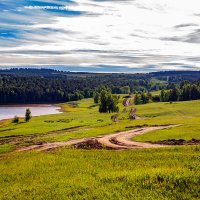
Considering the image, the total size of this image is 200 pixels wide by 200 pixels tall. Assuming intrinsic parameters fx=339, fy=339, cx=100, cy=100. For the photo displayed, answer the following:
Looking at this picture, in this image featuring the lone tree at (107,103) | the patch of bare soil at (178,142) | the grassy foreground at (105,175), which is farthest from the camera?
the lone tree at (107,103)

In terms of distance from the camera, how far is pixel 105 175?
28891 millimetres

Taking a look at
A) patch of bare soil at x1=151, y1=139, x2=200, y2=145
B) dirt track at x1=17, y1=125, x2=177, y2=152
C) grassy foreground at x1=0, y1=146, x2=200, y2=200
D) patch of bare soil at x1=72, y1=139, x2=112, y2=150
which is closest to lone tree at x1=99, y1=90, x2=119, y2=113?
dirt track at x1=17, y1=125, x2=177, y2=152

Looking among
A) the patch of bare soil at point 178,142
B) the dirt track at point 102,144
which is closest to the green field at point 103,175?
the dirt track at point 102,144

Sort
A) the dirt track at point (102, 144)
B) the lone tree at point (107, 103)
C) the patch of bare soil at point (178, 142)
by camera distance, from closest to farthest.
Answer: the dirt track at point (102, 144)
the patch of bare soil at point (178, 142)
the lone tree at point (107, 103)

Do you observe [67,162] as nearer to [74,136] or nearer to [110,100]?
[74,136]

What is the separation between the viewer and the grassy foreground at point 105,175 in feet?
80.6

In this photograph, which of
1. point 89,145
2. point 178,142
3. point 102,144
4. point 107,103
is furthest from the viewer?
point 107,103

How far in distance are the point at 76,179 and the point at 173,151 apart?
516 inches

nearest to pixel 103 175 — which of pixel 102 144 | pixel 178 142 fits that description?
pixel 102 144

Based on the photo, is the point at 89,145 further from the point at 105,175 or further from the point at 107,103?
the point at 107,103

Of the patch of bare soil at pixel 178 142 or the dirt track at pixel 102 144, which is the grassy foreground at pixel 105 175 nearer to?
the dirt track at pixel 102 144

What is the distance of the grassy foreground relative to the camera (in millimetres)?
24578

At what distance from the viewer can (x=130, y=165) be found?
32281 mm

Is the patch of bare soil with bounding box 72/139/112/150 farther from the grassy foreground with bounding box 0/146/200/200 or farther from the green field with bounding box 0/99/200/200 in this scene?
the grassy foreground with bounding box 0/146/200/200
